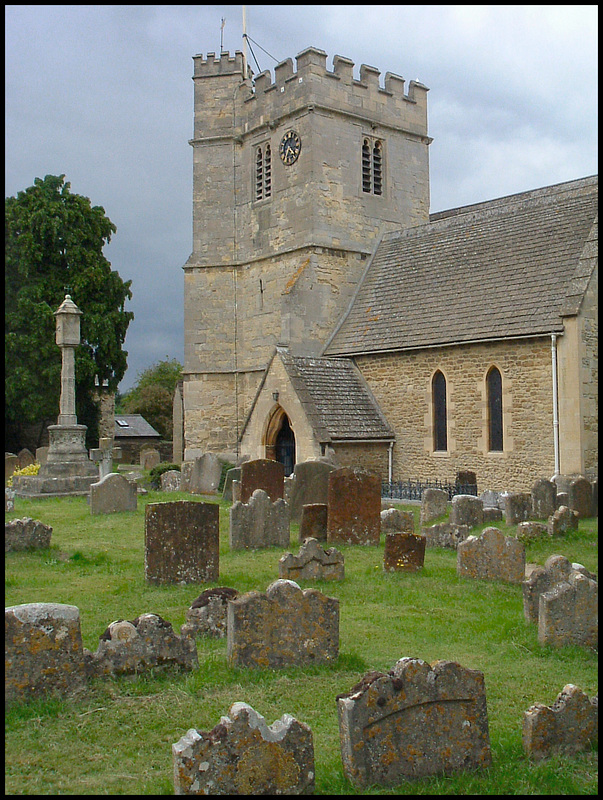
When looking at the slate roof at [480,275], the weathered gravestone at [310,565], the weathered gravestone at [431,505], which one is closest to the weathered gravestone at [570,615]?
the weathered gravestone at [310,565]

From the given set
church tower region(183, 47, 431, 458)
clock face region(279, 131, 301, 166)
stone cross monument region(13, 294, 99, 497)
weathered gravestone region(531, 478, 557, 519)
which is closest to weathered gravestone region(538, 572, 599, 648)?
weathered gravestone region(531, 478, 557, 519)

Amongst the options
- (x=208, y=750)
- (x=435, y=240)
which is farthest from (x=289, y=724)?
(x=435, y=240)

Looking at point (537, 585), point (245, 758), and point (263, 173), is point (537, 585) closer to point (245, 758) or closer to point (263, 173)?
point (245, 758)

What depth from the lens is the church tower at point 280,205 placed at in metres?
25.5

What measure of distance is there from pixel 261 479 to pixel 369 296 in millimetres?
11341

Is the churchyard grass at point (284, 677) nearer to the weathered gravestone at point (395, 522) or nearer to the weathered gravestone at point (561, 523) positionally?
the weathered gravestone at point (561, 523)

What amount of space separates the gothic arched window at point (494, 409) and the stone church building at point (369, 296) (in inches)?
1.5

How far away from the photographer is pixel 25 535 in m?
11.7

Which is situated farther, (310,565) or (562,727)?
(310,565)

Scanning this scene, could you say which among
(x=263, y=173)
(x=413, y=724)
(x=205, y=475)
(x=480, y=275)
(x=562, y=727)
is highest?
(x=263, y=173)

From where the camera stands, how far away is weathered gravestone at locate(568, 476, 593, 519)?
15445 mm

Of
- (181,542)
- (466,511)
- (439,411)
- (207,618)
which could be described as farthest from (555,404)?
(207,618)

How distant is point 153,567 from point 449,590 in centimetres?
362

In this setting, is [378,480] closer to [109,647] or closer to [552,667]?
[552,667]
